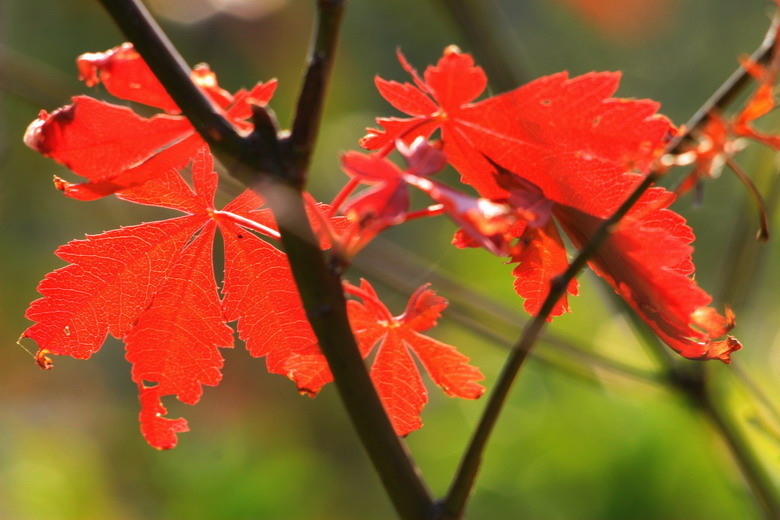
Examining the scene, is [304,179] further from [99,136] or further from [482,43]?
[482,43]

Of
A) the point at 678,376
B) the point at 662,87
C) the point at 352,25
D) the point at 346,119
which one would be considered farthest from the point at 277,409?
the point at 678,376

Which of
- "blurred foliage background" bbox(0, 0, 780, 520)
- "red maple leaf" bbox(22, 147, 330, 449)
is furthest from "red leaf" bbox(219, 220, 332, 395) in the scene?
"blurred foliage background" bbox(0, 0, 780, 520)

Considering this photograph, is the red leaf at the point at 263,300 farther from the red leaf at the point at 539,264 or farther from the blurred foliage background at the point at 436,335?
the blurred foliage background at the point at 436,335

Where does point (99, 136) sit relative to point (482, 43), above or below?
above

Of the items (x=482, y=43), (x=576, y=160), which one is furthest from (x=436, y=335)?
(x=576, y=160)

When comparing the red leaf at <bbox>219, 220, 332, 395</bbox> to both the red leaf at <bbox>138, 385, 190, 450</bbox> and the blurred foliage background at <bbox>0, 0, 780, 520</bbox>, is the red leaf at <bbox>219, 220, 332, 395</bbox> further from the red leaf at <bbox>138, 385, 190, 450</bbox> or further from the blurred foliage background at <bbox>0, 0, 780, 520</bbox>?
the blurred foliage background at <bbox>0, 0, 780, 520</bbox>

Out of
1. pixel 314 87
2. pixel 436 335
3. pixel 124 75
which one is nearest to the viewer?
pixel 314 87

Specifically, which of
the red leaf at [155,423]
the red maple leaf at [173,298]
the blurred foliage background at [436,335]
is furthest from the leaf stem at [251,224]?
the blurred foliage background at [436,335]
